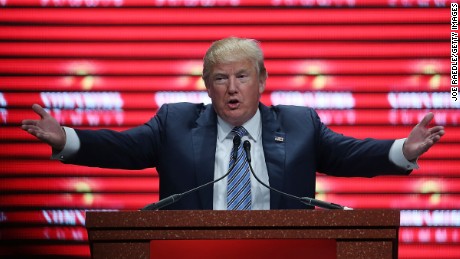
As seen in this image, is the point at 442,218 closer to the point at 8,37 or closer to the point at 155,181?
the point at 155,181

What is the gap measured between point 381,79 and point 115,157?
158 cm

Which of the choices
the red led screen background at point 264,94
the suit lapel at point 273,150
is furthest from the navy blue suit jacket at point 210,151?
the red led screen background at point 264,94

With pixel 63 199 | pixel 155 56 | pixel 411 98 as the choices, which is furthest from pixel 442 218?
pixel 63 199

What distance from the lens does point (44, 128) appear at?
2.61 m

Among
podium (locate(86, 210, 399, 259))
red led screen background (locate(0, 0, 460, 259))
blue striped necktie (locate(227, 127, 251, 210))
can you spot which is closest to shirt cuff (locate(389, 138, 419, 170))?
blue striped necktie (locate(227, 127, 251, 210))

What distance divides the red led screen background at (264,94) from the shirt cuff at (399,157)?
3.71ft

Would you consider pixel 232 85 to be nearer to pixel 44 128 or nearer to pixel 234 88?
pixel 234 88

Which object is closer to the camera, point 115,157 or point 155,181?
point 115,157

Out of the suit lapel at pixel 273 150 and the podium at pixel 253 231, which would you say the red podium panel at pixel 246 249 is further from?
the suit lapel at pixel 273 150

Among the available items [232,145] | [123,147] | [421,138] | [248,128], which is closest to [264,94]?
[248,128]

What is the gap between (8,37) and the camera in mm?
4141

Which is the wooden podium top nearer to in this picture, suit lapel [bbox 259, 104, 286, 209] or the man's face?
suit lapel [bbox 259, 104, 286, 209]

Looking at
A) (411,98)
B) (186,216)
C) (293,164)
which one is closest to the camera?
(186,216)

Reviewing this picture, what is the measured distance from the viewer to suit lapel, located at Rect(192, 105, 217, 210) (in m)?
2.98
